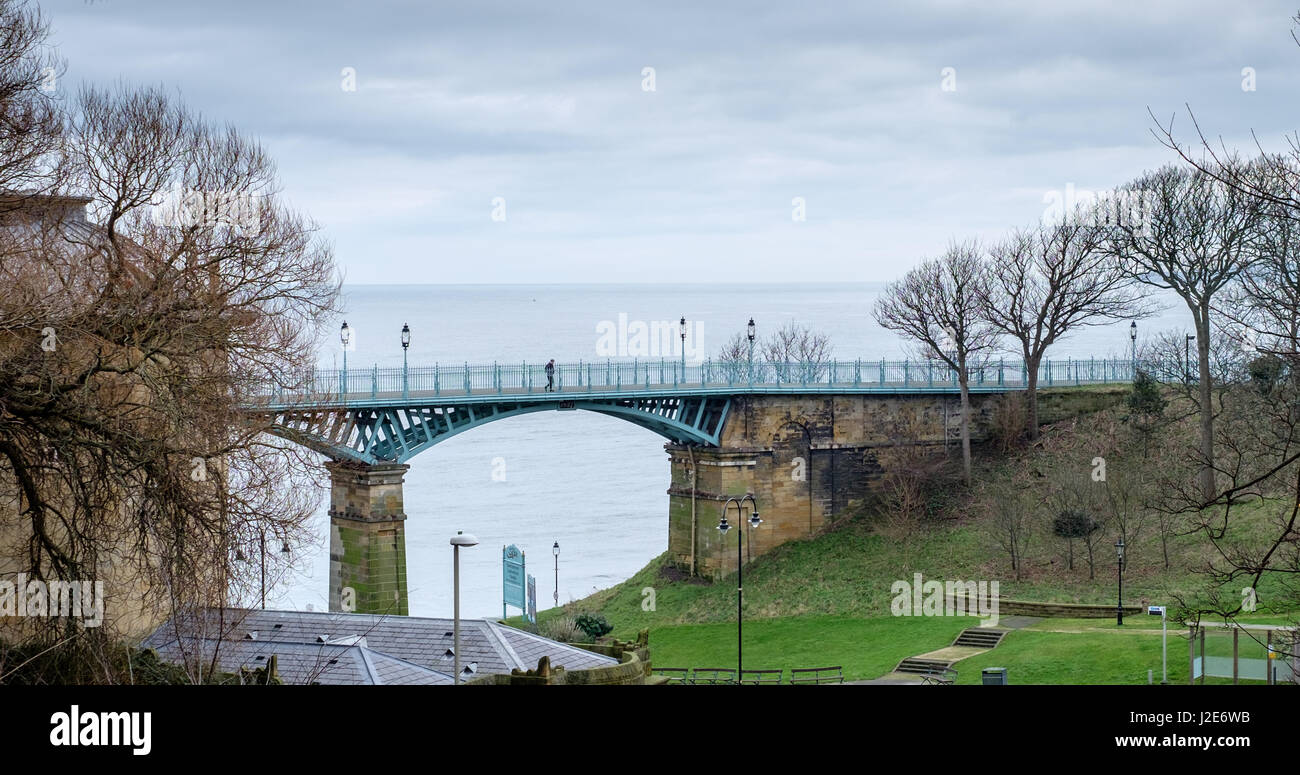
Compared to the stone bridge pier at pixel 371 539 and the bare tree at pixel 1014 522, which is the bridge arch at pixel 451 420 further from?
the bare tree at pixel 1014 522

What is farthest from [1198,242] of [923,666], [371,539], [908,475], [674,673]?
[371,539]

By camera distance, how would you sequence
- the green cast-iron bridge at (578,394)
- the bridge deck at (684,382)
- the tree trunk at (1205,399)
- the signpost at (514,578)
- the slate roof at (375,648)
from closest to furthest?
the slate roof at (375,648)
the tree trunk at (1205,399)
the green cast-iron bridge at (578,394)
the bridge deck at (684,382)
the signpost at (514,578)

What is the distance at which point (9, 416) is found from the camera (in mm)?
17375

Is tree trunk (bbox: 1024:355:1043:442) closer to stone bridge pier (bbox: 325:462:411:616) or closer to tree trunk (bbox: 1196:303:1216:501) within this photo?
tree trunk (bbox: 1196:303:1216:501)

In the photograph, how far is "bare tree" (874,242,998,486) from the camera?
59.0 metres

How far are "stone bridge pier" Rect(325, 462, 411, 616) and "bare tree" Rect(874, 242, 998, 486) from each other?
2351 cm

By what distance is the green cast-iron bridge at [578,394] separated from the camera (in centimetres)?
4850

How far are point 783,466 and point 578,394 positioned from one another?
32.7 feet

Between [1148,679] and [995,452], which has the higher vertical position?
[995,452]

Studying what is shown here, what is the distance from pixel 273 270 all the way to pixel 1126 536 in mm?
32137

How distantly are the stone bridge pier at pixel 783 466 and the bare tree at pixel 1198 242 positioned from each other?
39.5 feet

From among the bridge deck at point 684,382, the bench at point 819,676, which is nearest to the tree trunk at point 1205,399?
the bridge deck at point 684,382
